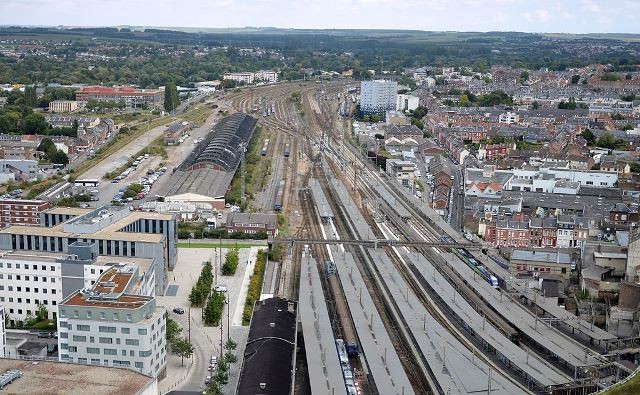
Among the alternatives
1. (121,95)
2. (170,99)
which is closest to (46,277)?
(170,99)

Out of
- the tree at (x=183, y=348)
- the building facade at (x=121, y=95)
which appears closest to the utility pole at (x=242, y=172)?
the tree at (x=183, y=348)

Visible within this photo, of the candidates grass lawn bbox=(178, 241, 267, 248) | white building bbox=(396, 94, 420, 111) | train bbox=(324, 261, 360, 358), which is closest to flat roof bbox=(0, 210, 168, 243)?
grass lawn bbox=(178, 241, 267, 248)

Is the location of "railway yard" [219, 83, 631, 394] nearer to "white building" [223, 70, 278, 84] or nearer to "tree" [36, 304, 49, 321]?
"tree" [36, 304, 49, 321]

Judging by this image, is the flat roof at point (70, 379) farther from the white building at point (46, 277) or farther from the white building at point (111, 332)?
the white building at point (46, 277)

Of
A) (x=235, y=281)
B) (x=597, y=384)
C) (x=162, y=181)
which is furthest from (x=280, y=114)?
(x=597, y=384)

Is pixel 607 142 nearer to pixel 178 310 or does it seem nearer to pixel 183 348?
pixel 178 310

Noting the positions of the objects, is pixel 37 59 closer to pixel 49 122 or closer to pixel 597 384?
pixel 49 122
